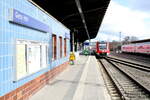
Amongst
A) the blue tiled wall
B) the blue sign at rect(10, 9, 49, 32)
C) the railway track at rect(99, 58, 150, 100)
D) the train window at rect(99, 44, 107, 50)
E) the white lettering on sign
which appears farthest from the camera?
the train window at rect(99, 44, 107, 50)

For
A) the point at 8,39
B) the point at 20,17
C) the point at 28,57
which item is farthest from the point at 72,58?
the point at 8,39

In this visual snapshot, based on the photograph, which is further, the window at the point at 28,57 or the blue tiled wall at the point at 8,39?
the window at the point at 28,57

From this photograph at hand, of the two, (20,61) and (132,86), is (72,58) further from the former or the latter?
(20,61)

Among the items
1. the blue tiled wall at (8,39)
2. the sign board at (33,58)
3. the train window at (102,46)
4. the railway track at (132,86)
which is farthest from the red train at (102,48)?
the blue tiled wall at (8,39)

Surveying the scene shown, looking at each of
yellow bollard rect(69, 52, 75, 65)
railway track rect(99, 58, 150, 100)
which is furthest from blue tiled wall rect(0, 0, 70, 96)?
yellow bollard rect(69, 52, 75, 65)

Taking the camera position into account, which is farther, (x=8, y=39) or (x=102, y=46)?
(x=102, y=46)

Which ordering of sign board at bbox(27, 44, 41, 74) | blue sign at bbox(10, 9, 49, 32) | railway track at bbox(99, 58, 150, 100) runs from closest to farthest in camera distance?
blue sign at bbox(10, 9, 49, 32)
sign board at bbox(27, 44, 41, 74)
railway track at bbox(99, 58, 150, 100)

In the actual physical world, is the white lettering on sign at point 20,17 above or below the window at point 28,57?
above

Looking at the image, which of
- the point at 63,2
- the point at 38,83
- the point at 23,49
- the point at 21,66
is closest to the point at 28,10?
the point at 23,49

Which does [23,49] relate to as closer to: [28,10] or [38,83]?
[28,10]

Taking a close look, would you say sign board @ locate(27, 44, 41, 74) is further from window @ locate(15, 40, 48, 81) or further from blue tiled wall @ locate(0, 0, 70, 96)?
blue tiled wall @ locate(0, 0, 70, 96)

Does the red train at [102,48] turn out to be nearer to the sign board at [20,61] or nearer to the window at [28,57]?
the window at [28,57]

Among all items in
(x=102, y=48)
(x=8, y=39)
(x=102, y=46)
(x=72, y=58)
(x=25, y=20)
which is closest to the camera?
(x=8, y=39)

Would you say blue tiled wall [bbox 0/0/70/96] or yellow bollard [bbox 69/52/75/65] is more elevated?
blue tiled wall [bbox 0/0/70/96]
